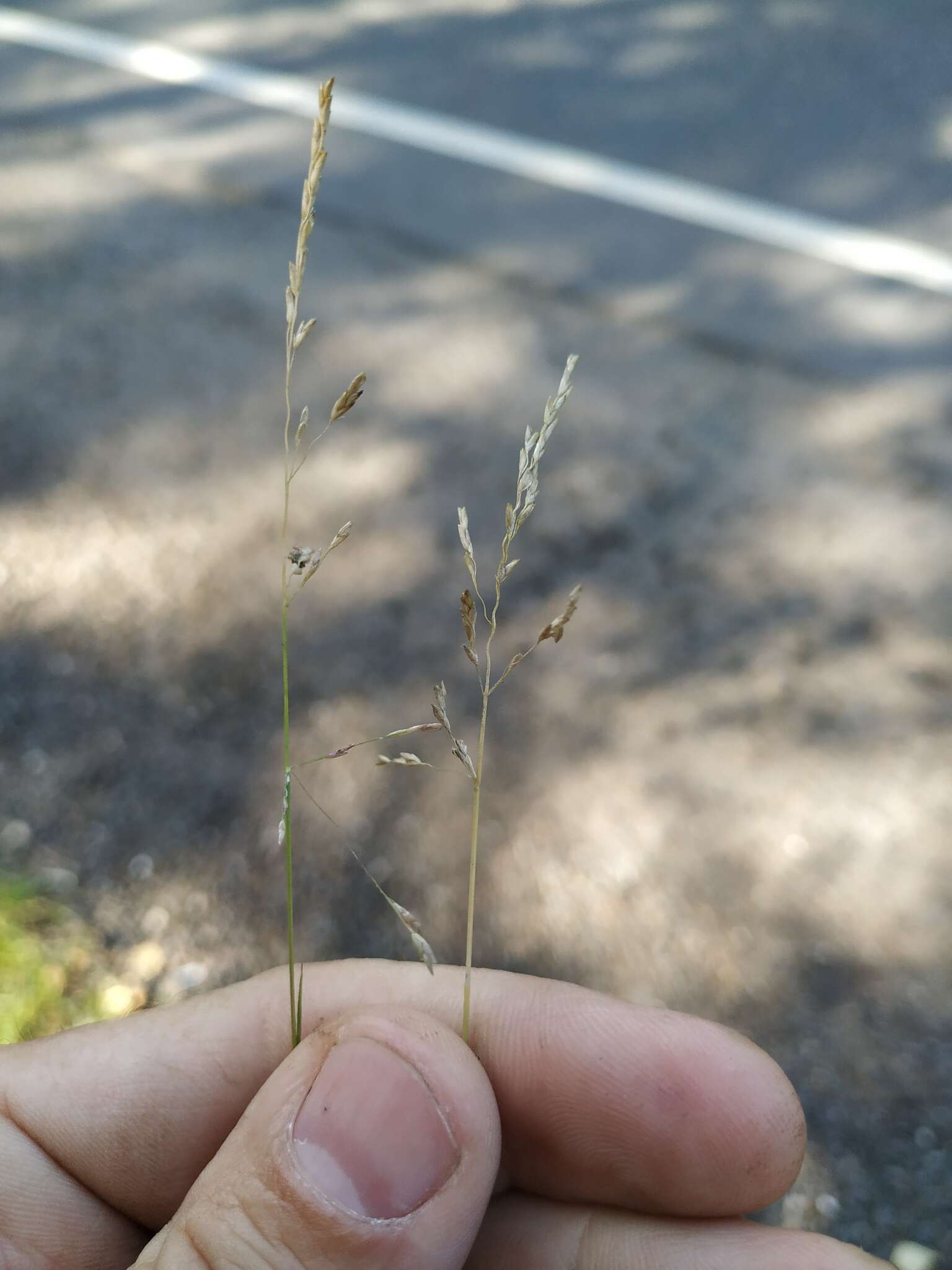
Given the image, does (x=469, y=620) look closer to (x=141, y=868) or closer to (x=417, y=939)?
(x=417, y=939)

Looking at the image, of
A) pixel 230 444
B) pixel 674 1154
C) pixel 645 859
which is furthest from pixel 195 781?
pixel 674 1154

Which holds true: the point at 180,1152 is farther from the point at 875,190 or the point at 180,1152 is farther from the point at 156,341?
the point at 875,190

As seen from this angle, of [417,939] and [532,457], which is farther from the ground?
[532,457]

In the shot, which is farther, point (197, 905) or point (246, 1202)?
point (197, 905)

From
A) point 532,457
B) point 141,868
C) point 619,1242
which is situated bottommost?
point 141,868

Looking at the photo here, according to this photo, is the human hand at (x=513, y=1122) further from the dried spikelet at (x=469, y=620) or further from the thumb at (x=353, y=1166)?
the dried spikelet at (x=469, y=620)

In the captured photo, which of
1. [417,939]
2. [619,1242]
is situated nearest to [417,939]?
[417,939]

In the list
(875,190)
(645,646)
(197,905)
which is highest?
(875,190)

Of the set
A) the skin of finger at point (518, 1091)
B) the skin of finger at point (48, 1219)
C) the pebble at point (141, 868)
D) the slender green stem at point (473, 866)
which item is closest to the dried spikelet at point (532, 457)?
the slender green stem at point (473, 866)
